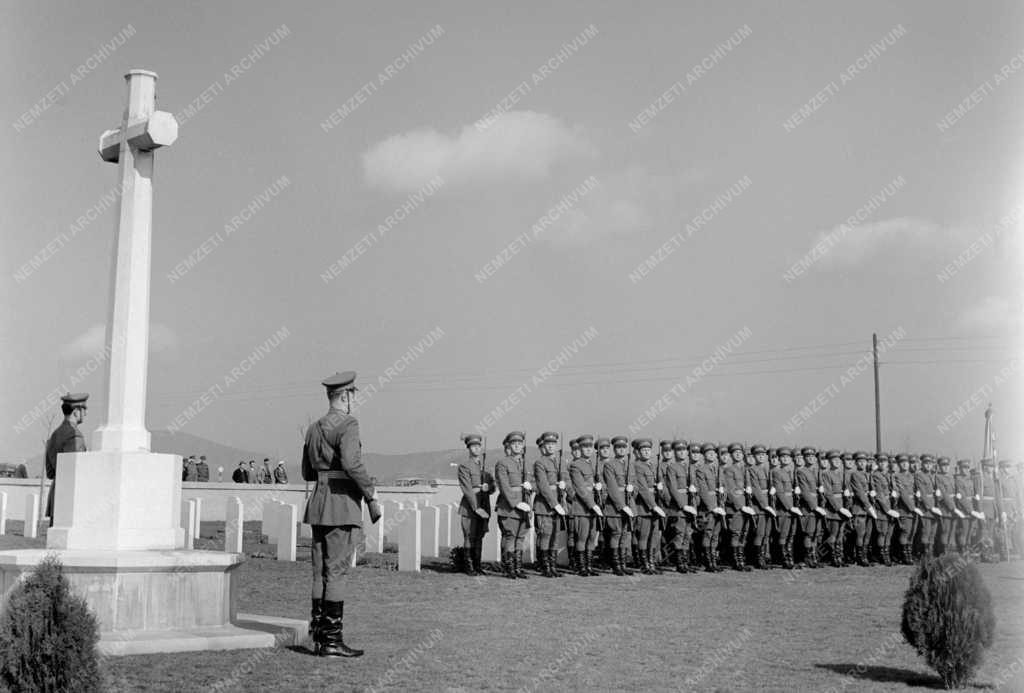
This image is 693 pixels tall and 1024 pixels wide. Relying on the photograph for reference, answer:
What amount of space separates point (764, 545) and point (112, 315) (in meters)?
12.4

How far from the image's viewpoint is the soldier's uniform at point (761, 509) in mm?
17828

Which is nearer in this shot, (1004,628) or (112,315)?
(112,315)

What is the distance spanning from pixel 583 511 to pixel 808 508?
16.5ft

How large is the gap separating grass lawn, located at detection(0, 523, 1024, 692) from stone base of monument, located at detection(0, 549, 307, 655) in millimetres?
168

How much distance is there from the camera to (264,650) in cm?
762

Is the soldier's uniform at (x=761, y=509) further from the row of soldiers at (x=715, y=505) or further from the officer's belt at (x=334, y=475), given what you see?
the officer's belt at (x=334, y=475)

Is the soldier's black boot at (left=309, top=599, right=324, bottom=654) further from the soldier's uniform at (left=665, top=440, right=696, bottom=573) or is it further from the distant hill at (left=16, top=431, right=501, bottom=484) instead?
the distant hill at (left=16, top=431, right=501, bottom=484)

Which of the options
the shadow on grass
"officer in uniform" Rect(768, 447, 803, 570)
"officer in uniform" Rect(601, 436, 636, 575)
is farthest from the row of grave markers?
the shadow on grass

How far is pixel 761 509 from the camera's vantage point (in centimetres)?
1784

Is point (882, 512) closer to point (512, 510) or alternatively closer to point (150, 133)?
point (512, 510)

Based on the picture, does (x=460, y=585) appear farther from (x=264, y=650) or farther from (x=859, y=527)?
(x=859, y=527)

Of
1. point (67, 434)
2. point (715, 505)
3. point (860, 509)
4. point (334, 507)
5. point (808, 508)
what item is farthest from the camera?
point (860, 509)

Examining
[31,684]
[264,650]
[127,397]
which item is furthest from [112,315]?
[31,684]

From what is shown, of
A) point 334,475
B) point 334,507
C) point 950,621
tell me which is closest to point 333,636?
point 334,507
